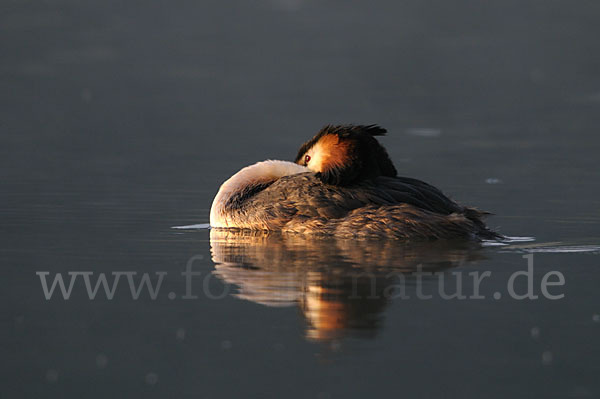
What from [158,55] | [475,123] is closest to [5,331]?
[475,123]

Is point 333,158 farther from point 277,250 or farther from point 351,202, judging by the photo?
point 277,250

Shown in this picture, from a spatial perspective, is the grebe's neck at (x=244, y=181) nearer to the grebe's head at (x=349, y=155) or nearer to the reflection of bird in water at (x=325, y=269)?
the reflection of bird in water at (x=325, y=269)

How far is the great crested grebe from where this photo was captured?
9391 mm

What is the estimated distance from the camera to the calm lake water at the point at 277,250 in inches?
220

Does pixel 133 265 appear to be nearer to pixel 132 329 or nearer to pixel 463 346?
pixel 132 329

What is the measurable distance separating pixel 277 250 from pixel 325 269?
3.50 ft

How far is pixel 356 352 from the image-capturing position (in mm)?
5789

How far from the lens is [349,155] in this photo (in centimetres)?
974

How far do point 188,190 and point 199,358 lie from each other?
790cm

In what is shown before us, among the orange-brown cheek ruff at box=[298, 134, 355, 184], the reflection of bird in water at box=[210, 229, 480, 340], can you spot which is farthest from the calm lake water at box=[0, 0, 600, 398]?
the orange-brown cheek ruff at box=[298, 134, 355, 184]

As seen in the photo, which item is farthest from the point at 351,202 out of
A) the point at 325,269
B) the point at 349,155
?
the point at 325,269

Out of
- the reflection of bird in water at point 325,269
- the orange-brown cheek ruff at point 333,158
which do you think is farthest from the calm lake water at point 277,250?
the orange-brown cheek ruff at point 333,158

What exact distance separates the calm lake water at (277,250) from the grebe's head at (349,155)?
0.63 metres

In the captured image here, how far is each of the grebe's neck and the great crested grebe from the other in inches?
0.7
